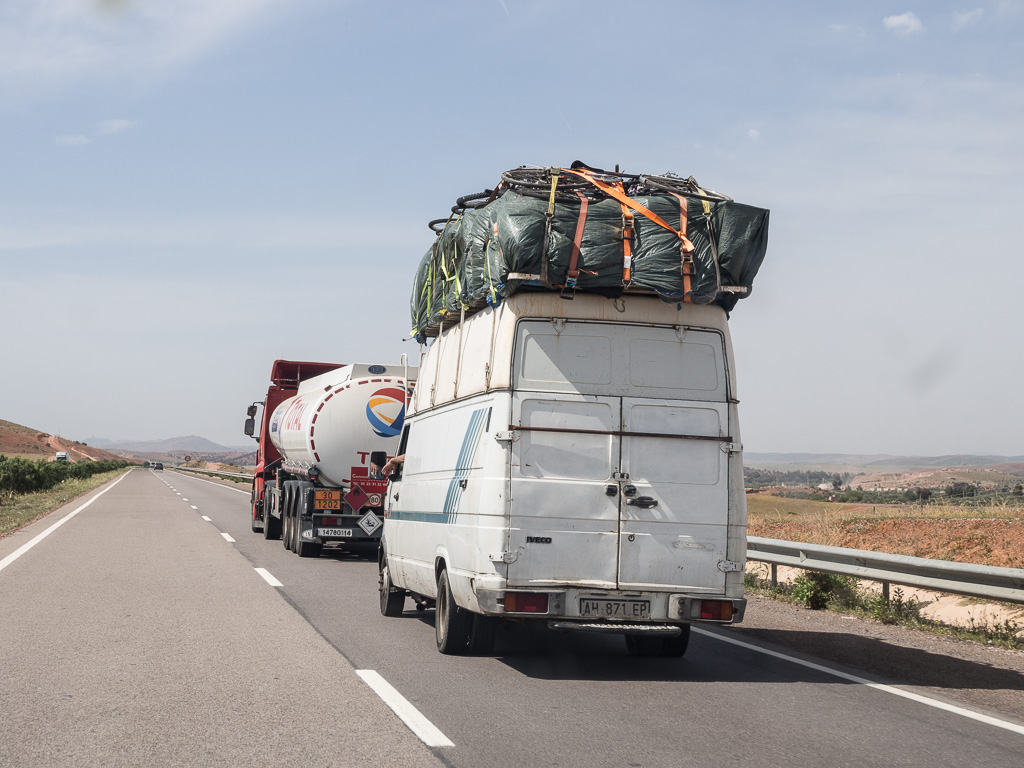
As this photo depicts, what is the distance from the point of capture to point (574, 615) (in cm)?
812

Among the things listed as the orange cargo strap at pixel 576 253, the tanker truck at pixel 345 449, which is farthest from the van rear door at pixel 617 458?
the tanker truck at pixel 345 449

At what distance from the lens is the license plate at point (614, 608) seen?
814cm

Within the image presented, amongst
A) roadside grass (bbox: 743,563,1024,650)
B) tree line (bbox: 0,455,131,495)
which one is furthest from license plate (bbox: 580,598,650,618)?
tree line (bbox: 0,455,131,495)

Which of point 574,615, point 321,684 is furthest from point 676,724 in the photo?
point 321,684

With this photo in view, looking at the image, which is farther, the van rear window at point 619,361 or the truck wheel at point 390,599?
the truck wheel at point 390,599

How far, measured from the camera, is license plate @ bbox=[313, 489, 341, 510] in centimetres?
1905

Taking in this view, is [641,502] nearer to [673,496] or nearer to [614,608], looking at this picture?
[673,496]

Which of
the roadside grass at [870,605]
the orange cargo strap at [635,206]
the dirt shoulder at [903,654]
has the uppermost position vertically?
the orange cargo strap at [635,206]

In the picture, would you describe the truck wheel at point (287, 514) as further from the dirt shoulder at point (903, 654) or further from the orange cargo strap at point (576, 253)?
the orange cargo strap at point (576, 253)

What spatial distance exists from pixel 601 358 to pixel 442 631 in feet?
9.12

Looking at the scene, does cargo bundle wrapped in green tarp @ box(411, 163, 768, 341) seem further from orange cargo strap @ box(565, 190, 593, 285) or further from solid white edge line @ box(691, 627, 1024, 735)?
solid white edge line @ box(691, 627, 1024, 735)

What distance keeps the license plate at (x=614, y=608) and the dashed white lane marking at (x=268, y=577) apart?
7.43m

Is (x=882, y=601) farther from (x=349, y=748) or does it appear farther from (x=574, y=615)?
(x=349, y=748)

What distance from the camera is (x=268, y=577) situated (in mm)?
15477
